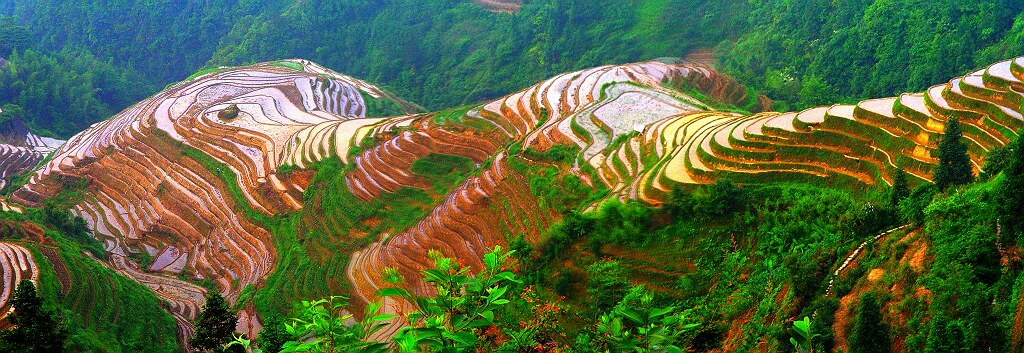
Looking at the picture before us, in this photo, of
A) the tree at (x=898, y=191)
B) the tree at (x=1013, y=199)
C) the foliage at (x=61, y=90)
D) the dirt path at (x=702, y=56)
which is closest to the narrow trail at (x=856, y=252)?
the tree at (x=898, y=191)

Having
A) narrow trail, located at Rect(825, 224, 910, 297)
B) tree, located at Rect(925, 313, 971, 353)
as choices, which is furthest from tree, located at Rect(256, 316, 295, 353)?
tree, located at Rect(925, 313, 971, 353)

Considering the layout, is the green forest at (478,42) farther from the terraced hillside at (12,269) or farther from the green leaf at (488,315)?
the green leaf at (488,315)

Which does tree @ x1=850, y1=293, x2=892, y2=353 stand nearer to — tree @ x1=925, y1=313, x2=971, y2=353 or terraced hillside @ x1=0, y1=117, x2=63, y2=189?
tree @ x1=925, y1=313, x2=971, y2=353

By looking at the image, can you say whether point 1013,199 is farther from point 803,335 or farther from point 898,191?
point 803,335

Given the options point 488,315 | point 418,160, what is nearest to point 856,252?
point 488,315

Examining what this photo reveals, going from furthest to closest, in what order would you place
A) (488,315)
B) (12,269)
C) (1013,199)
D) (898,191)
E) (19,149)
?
(19,149), (12,269), (898,191), (1013,199), (488,315)

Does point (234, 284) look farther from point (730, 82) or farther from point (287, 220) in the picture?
point (730, 82)
